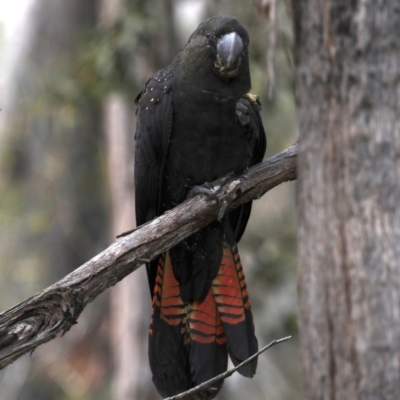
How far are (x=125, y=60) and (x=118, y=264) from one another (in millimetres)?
3961

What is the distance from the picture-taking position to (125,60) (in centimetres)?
684

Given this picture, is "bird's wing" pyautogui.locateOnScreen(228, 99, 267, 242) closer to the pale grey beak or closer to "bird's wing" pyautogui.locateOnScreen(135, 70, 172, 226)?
the pale grey beak

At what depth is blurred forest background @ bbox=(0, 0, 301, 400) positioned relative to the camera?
7.11 metres

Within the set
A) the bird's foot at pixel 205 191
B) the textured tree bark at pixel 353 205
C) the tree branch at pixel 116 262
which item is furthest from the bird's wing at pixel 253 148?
the textured tree bark at pixel 353 205

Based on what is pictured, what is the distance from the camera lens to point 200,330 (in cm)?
395

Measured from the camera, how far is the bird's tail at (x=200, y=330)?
3.82 m

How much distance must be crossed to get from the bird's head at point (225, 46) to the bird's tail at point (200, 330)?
1.09 metres

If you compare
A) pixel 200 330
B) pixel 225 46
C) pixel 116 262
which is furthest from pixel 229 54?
pixel 200 330

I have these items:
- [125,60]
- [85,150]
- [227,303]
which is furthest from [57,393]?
[227,303]

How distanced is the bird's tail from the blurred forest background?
3.22 metres

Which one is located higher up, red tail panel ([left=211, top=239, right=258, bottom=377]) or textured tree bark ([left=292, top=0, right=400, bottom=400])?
red tail panel ([left=211, top=239, right=258, bottom=377])

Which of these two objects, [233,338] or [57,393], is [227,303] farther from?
[57,393]

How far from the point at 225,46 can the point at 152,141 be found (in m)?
0.74

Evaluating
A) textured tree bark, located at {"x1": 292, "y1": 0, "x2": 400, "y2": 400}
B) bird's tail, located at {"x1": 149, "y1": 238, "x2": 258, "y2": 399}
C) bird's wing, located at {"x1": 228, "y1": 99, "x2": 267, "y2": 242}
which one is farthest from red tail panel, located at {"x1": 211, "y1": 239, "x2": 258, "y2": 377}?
textured tree bark, located at {"x1": 292, "y1": 0, "x2": 400, "y2": 400}
